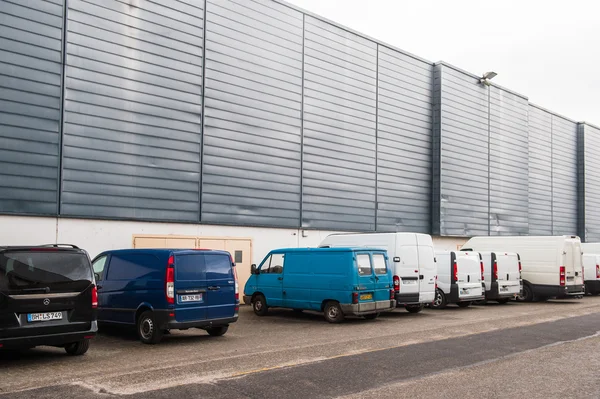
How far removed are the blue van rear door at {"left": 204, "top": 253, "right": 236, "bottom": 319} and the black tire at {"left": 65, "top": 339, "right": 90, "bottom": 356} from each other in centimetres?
243

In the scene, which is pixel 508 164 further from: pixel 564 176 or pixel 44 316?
pixel 44 316

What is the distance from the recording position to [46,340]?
30.3 feet

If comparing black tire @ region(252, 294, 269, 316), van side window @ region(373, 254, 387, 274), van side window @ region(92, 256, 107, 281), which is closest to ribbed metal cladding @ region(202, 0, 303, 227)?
black tire @ region(252, 294, 269, 316)

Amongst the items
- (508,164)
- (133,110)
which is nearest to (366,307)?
(133,110)

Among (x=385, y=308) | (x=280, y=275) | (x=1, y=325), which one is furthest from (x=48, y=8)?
(x=385, y=308)

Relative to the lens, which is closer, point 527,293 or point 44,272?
point 44,272

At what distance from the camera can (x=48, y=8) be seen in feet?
53.8

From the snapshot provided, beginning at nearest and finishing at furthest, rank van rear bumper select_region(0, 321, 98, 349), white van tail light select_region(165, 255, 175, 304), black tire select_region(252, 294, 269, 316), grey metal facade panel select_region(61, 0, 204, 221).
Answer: van rear bumper select_region(0, 321, 98, 349)
white van tail light select_region(165, 255, 175, 304)
black tire select_region(252, 294, 269, 316)
grey metal facade panel select_region(61, 0, 204, 221)

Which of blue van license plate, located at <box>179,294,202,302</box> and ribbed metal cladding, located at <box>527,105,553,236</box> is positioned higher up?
ribbed metal cladding, located at <box>527,105,553,236</box>

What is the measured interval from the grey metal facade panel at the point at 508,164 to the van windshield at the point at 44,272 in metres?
26.7

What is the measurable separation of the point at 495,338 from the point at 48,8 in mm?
13750

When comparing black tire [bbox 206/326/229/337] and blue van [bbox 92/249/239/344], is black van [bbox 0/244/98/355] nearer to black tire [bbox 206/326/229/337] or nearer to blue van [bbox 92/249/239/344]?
blue van [bbox 92/249/239/344]

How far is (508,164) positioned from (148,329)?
27.4 m

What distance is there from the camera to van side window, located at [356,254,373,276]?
49.1ft
